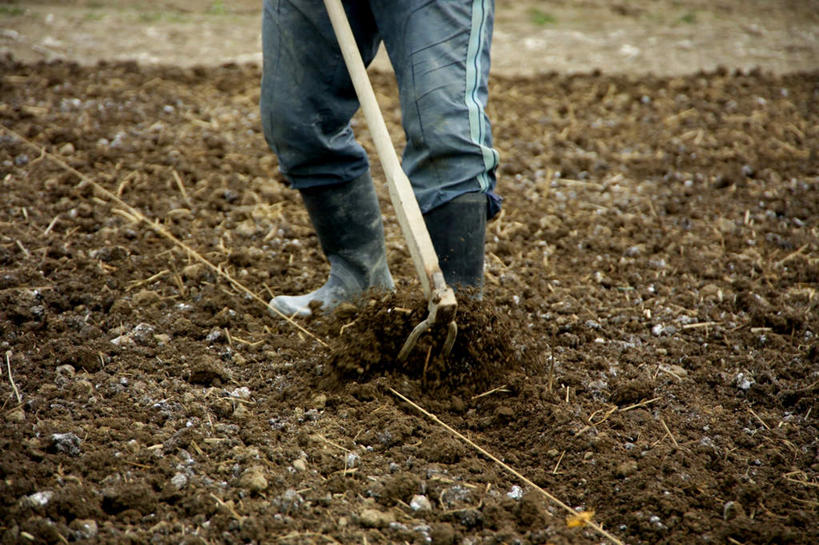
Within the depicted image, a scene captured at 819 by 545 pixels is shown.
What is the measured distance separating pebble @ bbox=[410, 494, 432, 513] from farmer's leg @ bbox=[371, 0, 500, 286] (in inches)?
29.1

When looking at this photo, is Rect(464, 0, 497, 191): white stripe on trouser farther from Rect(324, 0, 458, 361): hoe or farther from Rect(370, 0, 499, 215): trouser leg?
Rect(324, 0, 458, 361): hoe

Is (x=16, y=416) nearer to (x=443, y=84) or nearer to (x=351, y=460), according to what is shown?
(x=351, y=460)

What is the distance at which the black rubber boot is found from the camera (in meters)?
2.29

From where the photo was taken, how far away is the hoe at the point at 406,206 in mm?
2143

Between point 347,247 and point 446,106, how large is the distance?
79cm

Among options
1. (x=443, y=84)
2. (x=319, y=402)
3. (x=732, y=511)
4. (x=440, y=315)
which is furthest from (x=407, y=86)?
(x=732, y=511)

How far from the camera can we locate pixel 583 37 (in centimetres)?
614

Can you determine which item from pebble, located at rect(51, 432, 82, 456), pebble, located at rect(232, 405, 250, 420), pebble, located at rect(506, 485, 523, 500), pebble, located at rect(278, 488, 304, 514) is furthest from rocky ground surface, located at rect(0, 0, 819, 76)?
pebble, located at rect(278, 488, 304, 514)

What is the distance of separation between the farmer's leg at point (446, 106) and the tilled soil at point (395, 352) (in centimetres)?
30

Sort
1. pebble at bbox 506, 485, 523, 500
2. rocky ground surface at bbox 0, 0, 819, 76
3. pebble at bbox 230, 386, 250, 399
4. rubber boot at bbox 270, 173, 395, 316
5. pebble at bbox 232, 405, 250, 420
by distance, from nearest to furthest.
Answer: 1. pebble at bbox 506, 485, 523, 500
2. pebble at bbox 232, 405, 250, 420
3. pebble at bbox 230, 386, 250, 399
4. rubber boot at bbox 270, 173, 395, 316
5. rocky ground surface at bbox 0, 0, 819, 76

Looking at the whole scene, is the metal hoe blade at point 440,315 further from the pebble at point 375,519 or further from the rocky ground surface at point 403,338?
the pebble at point 375,519

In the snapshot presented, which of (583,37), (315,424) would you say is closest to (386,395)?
(315,424)

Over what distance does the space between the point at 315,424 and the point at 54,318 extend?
107 centimetres

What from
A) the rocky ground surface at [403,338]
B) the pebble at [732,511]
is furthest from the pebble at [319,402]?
the pebble at [732,511]
